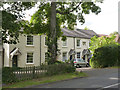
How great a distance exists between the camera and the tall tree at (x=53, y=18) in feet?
62.8

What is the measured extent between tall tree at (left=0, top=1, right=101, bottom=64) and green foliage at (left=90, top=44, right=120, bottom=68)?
607 centimetres

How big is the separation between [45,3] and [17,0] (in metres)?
4.69

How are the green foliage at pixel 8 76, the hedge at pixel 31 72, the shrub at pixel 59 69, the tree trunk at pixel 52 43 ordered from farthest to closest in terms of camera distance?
the tree trunk at pixel 52 43 < the shrub at pixel 59 69 < the hedge at pixel 31 72 < the green foliage at pixel 8 76

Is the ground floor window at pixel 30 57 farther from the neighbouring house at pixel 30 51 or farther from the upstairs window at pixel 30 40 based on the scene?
the upstairs window at pixel 30 40

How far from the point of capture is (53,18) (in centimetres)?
1978

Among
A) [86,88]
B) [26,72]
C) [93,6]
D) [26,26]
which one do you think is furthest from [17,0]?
[86,88]

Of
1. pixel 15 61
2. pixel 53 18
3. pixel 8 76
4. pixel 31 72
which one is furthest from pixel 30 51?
pixel 8 76

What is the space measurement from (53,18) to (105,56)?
10.3 metres

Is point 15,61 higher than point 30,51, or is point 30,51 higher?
point 30,51

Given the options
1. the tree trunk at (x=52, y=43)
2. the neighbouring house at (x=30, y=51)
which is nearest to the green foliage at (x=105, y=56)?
the tree trunk at (x=52, y=43)

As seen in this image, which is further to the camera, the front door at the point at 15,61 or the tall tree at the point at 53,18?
the front door at the point at 15,61

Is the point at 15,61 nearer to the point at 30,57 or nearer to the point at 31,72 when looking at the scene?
the point at 30,57

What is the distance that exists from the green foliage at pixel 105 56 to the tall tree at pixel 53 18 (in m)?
6.07

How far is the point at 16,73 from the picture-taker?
43.5 ft
